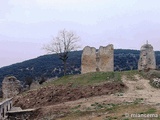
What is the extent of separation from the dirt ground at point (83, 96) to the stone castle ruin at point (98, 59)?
278 inches

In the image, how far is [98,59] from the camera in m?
38.1

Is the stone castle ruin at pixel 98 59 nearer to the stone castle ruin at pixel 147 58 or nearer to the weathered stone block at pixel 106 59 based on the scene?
the weathered stone block at pixel 106 59

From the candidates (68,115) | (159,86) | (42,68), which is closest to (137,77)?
(159,86)

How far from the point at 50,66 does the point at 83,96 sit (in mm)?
76479

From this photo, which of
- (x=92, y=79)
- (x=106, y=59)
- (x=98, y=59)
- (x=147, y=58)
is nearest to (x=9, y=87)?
(x=98, y=59)

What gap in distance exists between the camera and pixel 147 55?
34.3 meters

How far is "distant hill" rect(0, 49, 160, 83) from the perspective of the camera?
90.4 meters

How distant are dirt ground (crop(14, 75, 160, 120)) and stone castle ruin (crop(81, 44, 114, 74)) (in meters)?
7.07

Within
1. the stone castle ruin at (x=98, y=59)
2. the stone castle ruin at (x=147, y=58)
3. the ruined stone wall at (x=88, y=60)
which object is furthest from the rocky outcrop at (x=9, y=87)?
the stone castle ruin at (x=147, y=58)

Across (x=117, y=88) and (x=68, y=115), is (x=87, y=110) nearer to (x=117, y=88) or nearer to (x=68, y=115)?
(x=68, y=115)

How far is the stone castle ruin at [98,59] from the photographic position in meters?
37.5

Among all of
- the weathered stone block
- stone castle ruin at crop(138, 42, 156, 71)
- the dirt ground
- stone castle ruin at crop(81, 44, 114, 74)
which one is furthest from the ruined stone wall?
the dirt ground

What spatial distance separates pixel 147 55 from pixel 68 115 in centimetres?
1491

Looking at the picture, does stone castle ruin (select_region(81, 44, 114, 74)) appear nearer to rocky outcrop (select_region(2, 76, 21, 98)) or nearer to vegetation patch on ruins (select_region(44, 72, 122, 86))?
vegetation patch on ruins (select_region(44, 72, 122, 86))
